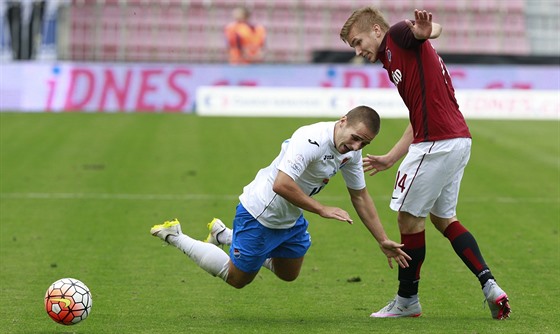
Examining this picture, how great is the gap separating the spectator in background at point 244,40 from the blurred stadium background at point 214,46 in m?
0.91

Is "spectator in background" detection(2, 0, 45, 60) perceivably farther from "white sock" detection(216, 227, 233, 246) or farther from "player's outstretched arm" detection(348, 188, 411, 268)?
"player's outstretched arm" detection(348, 188, 411, 268)

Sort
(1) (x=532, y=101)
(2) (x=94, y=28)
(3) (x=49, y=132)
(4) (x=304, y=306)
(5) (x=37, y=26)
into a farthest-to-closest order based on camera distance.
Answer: (2) (x=94, y=28)
(5) (x=37, y=26)
(1) (x=532, y=101)
(3) (x=49, y=132)
(4) (x=304, y=306)

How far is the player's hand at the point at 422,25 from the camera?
6.74 m

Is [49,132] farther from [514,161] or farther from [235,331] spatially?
[235,331]

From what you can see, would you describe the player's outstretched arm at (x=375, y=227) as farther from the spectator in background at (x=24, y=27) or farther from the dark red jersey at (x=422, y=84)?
the spectator in background at (x=24, y=27)

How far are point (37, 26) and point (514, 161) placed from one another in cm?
1581

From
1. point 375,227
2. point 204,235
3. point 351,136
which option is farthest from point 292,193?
point 204,235

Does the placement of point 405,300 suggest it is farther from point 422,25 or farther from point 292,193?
point 422,25

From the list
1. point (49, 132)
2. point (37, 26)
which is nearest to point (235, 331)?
point (49, 132)

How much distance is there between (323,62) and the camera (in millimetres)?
27344

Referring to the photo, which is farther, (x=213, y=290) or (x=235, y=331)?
(x=213, y=290)

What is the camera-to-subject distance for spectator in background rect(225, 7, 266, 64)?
94.4 feet

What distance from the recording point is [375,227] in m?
7.34

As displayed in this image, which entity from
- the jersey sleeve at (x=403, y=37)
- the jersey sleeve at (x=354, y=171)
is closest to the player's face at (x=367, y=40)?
the jersey sleeve at (x=403, y=37)
